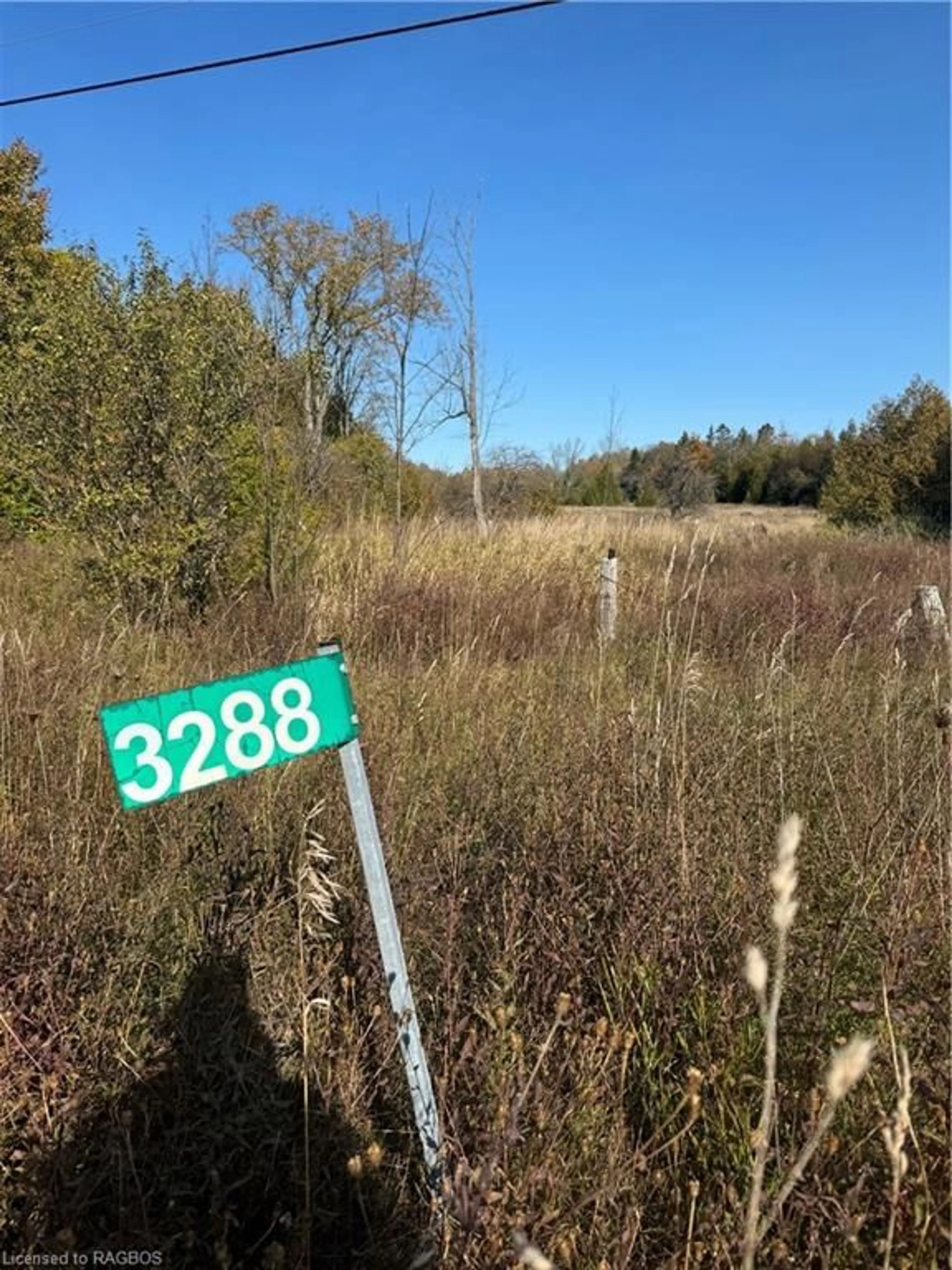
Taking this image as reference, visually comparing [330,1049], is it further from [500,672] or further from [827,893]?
[500,672]

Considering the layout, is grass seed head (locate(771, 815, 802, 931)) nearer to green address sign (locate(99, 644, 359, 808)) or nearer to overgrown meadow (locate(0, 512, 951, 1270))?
overgrown meadow (locate(0, 512, 951, 1270))

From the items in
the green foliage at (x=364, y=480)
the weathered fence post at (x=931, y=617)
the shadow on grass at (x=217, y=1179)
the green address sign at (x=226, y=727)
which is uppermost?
the green foliage at (x=364, y=480)

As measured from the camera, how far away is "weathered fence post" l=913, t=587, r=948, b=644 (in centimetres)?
506

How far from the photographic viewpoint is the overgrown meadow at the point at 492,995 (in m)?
1.33

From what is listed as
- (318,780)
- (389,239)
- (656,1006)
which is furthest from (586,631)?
(389,239)

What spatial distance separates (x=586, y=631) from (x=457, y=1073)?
490 centimetres

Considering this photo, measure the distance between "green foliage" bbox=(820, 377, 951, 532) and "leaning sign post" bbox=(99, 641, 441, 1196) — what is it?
19.0 m

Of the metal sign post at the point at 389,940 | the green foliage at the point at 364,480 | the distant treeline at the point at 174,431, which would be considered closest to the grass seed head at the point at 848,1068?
the metal sign post at the point at 389,940

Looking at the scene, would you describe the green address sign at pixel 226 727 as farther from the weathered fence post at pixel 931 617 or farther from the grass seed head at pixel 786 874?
the weathered fence post at pixel 931 617

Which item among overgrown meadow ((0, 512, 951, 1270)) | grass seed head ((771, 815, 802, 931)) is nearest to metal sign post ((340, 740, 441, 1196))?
overgrown meadow ((0, 512, 951, 1270))

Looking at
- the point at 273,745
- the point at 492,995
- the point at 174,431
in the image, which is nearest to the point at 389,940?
the point at 273,745

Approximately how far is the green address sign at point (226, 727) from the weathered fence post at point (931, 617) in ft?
14.9

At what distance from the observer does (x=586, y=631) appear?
20.7 feet

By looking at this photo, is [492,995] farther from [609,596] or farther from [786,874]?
[609,596]
